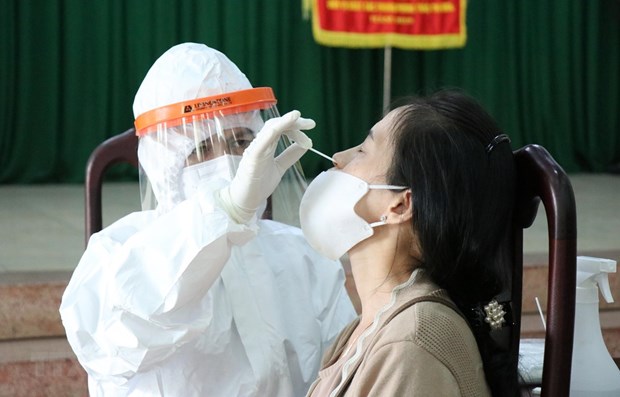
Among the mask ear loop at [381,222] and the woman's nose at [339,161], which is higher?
the woman's nose at [339,161]

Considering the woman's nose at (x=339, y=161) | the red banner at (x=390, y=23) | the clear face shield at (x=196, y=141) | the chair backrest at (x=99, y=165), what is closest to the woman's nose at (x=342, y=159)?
the woman's nose at (x=339, y=161)

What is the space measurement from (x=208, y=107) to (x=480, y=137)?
1.56 feet

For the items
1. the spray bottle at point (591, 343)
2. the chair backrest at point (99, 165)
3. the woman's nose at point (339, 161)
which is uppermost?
the woman's nose at point (339, 161)

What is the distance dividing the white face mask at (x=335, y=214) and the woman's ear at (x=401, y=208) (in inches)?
0.5

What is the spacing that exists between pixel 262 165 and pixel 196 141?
0.21 m

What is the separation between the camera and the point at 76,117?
4.93m

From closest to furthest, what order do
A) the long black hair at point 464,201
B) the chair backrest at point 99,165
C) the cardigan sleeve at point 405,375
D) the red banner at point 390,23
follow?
the cardigan sleeve at point 405,375
the long black hair at point 464,201
the chair backrest at point 99,165
the red banner at point 390,23

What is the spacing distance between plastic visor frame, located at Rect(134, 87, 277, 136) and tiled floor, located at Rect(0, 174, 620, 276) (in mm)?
1545

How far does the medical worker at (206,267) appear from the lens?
4.33ft

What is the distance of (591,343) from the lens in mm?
1262

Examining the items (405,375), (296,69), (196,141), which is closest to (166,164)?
(196,141)

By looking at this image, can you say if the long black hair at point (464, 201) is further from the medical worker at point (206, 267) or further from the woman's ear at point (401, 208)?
the medical worker at point (206, 267)

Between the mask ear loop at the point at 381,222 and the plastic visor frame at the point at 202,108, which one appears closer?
the mask ear loop at the point at 381,222

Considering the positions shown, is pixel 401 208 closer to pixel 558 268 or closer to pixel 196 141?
pixel 558 268
